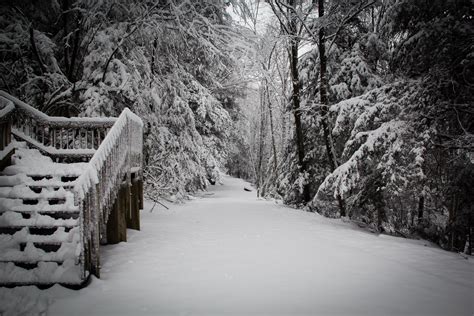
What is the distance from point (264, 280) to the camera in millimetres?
4570

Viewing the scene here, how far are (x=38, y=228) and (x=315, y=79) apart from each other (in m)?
11.8

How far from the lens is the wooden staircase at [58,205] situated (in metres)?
4.18

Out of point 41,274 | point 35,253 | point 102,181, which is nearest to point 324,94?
point 102,181

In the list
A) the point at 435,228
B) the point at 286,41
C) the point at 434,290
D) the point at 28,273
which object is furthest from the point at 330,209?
the point at 28,273

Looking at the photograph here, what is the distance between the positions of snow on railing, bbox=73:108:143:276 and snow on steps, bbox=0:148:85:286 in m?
0.26

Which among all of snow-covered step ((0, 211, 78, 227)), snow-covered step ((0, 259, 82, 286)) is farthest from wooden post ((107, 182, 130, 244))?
snow-covered step ((0, 259, 82, 286))

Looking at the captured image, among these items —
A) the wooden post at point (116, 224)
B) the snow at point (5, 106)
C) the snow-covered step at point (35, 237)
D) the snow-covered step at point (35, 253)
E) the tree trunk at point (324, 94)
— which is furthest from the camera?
the tree trunk at point (324, 94)

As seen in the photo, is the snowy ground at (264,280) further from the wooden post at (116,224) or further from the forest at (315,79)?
the forest at (315,79)

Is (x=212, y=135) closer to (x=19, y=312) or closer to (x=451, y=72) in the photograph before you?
(x=451, y=72)

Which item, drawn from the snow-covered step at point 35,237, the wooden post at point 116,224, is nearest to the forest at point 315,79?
the wooden post at point 116,224

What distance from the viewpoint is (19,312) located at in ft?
11.4

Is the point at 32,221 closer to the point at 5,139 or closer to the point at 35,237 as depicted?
the point at 35,237

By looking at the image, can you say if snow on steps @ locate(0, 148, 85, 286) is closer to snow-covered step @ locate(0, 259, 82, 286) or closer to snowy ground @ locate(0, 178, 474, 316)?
snow-covered step @ locate(0, 259, 82, 286)

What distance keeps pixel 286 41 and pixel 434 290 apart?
11.5 m
